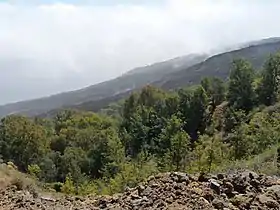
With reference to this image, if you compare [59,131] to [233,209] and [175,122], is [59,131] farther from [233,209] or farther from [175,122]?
[233,209]

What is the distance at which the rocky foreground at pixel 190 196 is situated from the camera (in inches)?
370

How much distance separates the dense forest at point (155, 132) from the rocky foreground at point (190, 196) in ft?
108

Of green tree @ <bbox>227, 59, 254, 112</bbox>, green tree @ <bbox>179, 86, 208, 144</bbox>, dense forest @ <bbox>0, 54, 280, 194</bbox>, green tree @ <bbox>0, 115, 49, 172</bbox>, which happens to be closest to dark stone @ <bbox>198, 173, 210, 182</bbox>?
dense forest @ <bbox>0, 54, 280, 194</bbox>

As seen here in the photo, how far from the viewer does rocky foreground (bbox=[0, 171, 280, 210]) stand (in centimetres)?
940

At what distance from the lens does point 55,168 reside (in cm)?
6469

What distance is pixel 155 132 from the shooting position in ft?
263

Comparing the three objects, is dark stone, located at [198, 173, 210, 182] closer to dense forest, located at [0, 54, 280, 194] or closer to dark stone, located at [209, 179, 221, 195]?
dark stone, located at [209, 179, 221, 195]

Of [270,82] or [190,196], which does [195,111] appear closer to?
[270,82]

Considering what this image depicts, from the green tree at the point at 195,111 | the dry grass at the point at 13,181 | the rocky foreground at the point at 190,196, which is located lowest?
the green tree at the point at 195,111

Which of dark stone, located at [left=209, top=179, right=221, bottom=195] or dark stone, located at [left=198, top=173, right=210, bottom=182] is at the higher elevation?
dark stone, located at [left=198, top=173, right=210, bottom=182]

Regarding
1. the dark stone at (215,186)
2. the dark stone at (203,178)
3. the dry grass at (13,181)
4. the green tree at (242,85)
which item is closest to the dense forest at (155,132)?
the green tree at (242,85)

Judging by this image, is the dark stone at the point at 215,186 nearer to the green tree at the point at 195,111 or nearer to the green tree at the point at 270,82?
the green tree at the point at 270,82

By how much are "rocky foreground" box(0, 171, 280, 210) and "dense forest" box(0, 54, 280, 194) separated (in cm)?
3284

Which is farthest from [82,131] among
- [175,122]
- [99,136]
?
[175,122]
